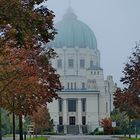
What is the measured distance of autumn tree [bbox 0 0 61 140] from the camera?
1426cm

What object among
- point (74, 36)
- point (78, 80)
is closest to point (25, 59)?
point (74, 36)

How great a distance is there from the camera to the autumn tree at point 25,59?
561 inches

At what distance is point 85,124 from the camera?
476 feet

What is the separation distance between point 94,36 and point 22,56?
4531 inches

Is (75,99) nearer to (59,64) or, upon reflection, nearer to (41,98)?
(59,64)

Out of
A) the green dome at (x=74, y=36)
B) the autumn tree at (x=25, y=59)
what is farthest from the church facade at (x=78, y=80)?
the autumn tree at (x=25, y=59)

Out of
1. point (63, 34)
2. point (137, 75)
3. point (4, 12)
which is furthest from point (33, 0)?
point (63, 34)

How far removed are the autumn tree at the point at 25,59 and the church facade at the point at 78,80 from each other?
4210 inches

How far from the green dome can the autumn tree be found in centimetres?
10588

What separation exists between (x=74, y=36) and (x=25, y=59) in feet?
366

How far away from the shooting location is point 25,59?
33.1 m

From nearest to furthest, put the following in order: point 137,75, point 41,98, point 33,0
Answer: point 33,0 → point 41,98 → point 137,75

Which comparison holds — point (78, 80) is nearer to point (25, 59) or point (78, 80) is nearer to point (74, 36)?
point (74, 36)

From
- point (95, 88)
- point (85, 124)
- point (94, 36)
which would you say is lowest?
point (85, 124)
